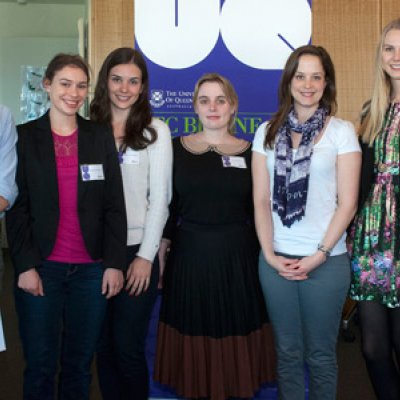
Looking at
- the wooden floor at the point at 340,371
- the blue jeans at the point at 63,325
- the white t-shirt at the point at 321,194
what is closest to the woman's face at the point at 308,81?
the white t-shirt at the point at 321,194

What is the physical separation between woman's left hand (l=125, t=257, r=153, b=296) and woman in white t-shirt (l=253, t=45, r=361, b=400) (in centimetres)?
48

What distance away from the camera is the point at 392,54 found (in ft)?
6.93

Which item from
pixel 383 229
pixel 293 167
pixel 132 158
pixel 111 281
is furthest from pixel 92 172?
pixel 383 229

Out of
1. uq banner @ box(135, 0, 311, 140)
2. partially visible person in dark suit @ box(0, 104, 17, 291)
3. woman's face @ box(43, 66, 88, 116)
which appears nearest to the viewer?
partially visible person in dark suit @ box(0, 104, 17, 291)

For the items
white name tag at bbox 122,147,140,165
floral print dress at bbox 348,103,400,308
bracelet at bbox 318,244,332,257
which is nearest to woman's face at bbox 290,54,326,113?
floral print dress at bbox 348,103,400,308

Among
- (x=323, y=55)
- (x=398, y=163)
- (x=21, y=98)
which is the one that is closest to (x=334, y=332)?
(x=398, y=163)

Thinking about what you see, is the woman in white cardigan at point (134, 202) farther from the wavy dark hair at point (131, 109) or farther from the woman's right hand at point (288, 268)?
the woman's right hand at point (288, 268)

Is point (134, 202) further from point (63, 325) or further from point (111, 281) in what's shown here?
point (63, 325)

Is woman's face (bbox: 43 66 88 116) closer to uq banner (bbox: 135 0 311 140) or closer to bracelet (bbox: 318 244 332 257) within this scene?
uq banner (bbox: 135 0 311 140)

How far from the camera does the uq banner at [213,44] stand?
3012 millimetres

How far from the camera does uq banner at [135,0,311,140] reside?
3012 millimetres

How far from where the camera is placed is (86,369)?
2166 mm

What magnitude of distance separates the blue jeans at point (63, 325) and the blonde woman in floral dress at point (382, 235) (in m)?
1.05

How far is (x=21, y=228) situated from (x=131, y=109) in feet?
2.36
